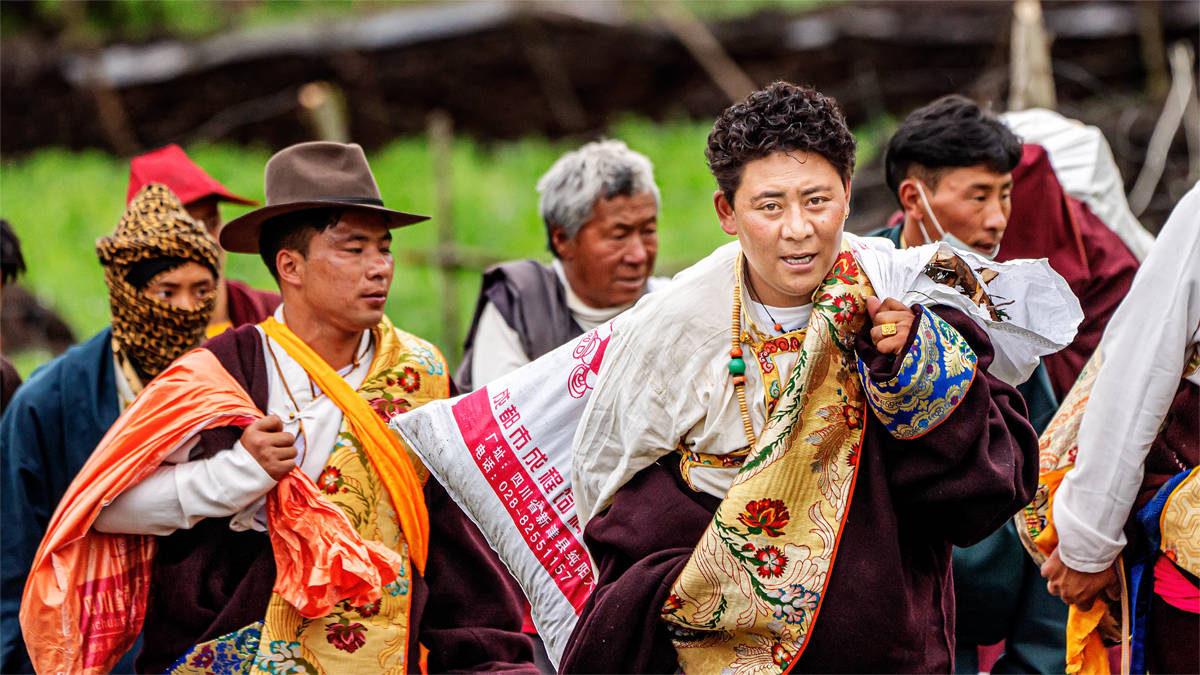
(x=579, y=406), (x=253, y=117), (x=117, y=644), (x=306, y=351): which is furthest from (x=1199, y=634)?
(x=253, y=117)

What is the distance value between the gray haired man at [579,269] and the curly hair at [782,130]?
72.2 inches

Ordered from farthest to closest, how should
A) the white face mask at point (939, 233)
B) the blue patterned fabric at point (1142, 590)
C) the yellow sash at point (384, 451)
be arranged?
the white face mask at point (939, 233) < the yellow sash at point (384, 451) < the blue patterned fabric at point (1142, 590)

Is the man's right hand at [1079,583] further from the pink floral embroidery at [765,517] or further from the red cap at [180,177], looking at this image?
the red cap at [180,177]

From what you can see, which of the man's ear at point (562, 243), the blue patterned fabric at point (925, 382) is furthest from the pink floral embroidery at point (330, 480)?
the man's ear at point (562, 243)

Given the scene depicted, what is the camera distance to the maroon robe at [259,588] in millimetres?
3480

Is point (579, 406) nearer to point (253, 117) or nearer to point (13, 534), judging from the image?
point (13, 534)

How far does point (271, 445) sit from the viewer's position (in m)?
3.40

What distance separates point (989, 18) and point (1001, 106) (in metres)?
2.84

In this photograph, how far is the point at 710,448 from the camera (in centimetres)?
306

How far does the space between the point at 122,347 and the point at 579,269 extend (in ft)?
5.25

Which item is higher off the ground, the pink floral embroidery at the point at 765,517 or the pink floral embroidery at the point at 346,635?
the pink floral embroidery at the point at 765,517

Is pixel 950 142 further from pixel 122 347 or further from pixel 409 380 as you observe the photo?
pixel 122 347

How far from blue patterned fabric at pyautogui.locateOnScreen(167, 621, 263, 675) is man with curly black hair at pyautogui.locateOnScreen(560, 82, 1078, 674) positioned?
882mm

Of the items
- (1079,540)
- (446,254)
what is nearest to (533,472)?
(1079,540)
